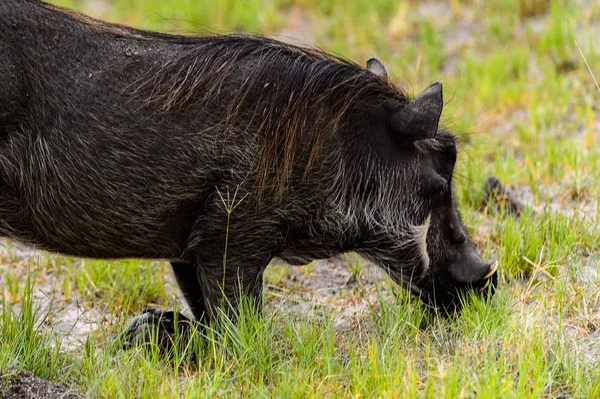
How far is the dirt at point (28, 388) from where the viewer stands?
3.40 metres

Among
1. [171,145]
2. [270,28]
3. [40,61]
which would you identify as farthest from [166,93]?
[270,28]

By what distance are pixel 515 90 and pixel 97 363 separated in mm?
4189

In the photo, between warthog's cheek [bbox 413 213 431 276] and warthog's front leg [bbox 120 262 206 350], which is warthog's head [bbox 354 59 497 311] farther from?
warthog's front leg [bbox 120 262 206 350]

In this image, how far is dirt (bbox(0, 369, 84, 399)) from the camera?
3.40 metres

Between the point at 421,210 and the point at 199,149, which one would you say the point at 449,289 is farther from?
the point at 199,149

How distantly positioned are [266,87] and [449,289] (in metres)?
1.16

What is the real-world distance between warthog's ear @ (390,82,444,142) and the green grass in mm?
524

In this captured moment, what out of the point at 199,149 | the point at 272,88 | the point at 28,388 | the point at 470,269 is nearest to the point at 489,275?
the point at 470,269

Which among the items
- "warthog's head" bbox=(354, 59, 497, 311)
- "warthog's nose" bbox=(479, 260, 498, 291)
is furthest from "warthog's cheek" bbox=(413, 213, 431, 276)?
"warthog's nose" bbox=(479, 260, 498, 291)

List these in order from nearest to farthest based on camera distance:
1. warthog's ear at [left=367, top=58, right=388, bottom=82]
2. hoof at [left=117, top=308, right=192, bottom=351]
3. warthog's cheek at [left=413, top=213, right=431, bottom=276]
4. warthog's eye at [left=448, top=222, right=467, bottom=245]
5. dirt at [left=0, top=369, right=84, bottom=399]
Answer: dirt at [left=0, top=369, right=84, bottom=399] → hoof at [left=117, top=308, right=192, bottom=351] → warthog's cheek at [left=413, top=213, right=431, bottom=276] → warthog's eye at [left=448, top=222, right=467, bottom=245] → warthog's ear at [left=367, top=58, right=388, bottom=82]

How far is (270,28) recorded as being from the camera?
8828mm

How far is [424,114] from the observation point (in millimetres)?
3994

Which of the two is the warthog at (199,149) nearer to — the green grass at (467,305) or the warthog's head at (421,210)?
the warthog's head at (421,210)

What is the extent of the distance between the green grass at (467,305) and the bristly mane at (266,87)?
538 millimetres
